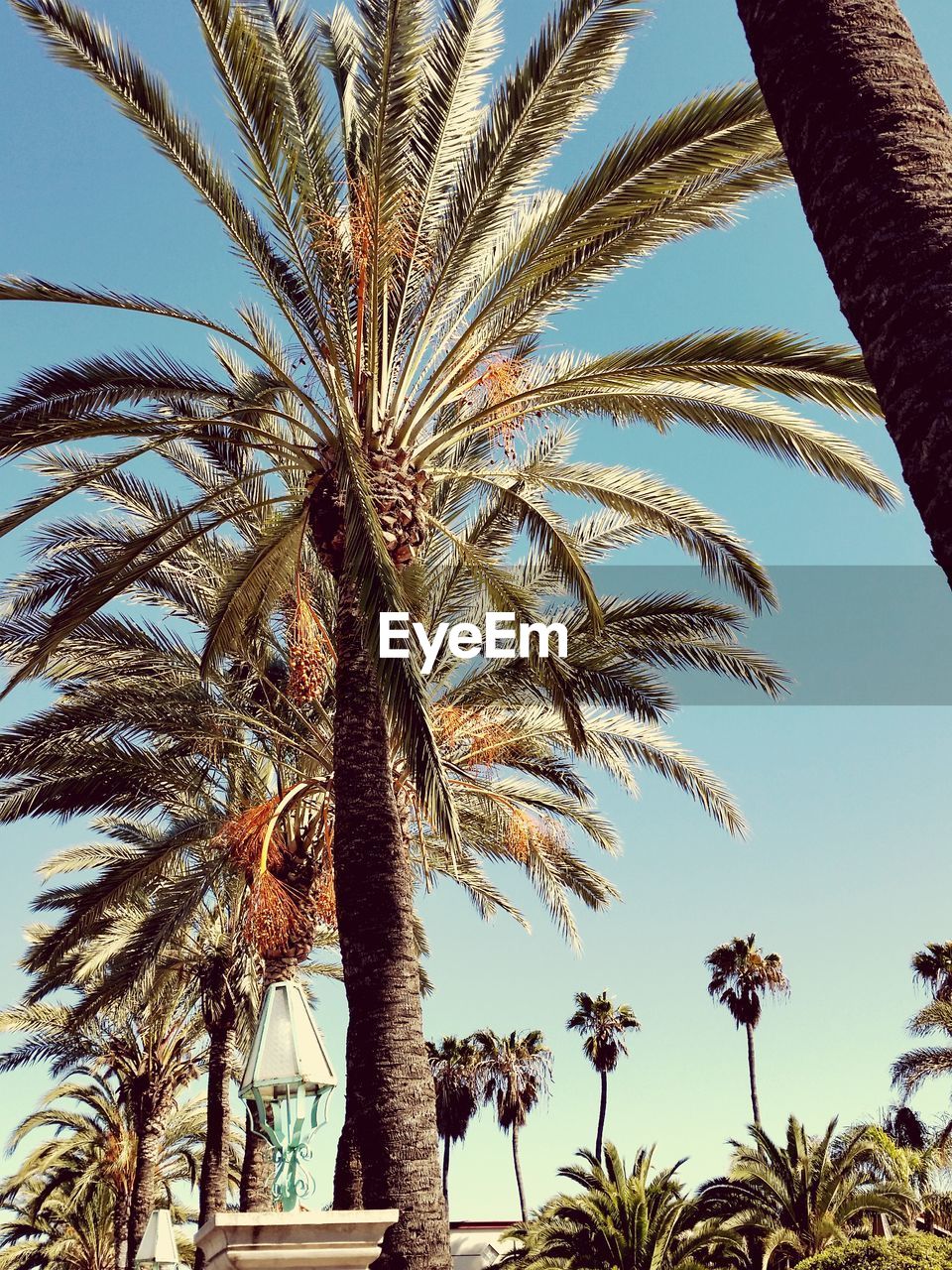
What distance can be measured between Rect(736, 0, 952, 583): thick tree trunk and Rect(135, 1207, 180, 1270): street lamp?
14359mm

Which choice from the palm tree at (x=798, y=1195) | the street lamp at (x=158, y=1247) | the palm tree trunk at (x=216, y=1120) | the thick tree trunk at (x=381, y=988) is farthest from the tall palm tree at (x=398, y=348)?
the palm tree at (x=798, y=1195)

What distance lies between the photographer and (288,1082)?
15.9 ft

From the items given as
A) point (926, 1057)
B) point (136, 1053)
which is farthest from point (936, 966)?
point (136, 1053)

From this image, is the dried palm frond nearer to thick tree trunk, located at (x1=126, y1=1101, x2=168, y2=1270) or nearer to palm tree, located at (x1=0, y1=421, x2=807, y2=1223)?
palm tree, located at (x1=0, y1=421, x2=807, y2=1223)

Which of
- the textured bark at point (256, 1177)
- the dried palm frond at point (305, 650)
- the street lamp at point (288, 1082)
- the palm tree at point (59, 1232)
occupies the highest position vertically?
the dried palm frond at point (305, 650)

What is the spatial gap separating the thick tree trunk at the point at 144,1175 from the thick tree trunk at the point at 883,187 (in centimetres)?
2243

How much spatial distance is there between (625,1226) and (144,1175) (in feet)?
30.6

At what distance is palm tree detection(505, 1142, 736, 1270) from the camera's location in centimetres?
2053

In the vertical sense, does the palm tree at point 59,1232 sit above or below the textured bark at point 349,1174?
below

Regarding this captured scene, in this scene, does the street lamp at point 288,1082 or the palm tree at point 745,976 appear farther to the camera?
the palm tree at point 745,976

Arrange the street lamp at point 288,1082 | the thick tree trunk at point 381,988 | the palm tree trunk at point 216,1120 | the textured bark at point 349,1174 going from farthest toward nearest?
the palm tree trunk at point 216,1120 → the textured bark at point 349,1174 → the thick tree trunk at point 381,988 → the street lamp at point 288,1082

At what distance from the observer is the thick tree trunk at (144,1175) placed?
22.1m

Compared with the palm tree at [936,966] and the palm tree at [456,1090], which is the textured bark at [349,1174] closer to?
the palm tree at [936,966]

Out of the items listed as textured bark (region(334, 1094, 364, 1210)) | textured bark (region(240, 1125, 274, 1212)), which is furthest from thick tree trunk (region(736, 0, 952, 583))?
textured bark (region(240, 1125, 274, 1212))
